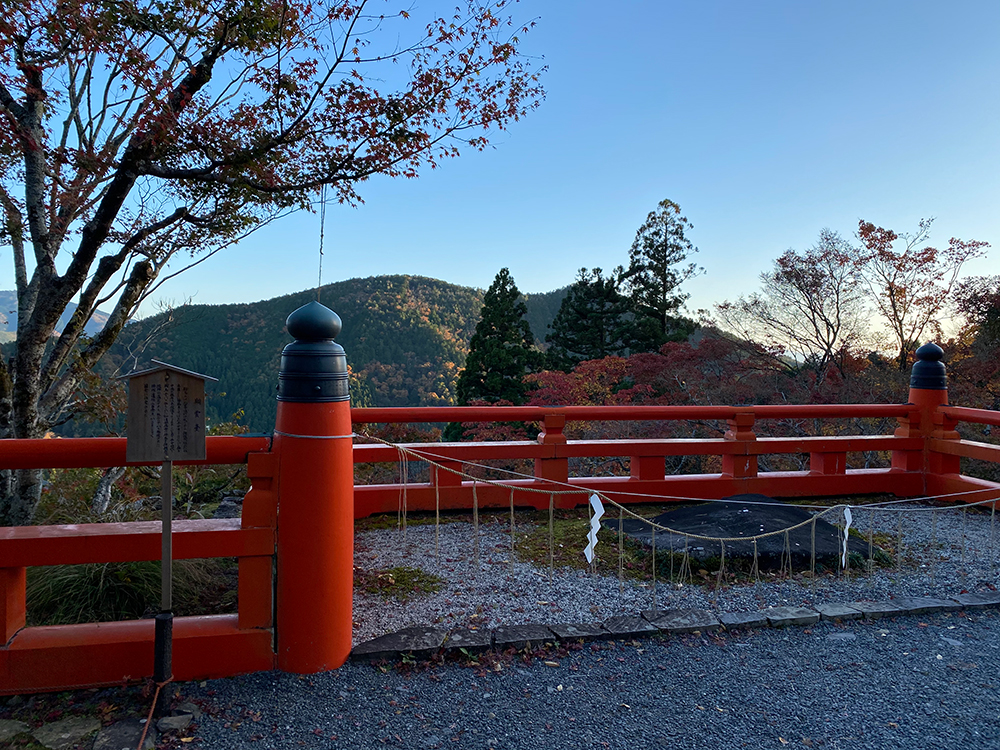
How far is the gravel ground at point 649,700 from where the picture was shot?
2.45 metres

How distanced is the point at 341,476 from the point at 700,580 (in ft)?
8.37

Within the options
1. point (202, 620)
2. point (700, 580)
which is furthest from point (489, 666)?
point (700, 580)

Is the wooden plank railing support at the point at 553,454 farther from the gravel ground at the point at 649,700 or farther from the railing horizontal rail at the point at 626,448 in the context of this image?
the gravel ground at the point at 649,700

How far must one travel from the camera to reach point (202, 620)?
2961mm

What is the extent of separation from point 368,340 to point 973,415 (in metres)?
34.2

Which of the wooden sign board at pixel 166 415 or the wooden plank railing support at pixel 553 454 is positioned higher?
the wooden sign board at pixel 166 415

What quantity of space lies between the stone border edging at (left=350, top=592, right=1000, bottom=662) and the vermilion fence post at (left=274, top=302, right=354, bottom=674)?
29cm

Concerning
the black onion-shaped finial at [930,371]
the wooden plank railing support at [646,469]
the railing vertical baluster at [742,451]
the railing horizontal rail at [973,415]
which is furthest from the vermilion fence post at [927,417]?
the wooden plank railing support at [646,469]

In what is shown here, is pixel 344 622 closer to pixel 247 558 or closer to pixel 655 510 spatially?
pixel 247 558

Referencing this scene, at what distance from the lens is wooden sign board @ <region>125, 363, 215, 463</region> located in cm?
257

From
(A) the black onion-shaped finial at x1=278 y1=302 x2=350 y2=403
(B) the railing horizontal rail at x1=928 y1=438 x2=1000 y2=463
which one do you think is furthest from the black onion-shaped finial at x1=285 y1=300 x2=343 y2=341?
(B) the railing horizontal rail at x1=928 y1=438 x2=1000 y2=463

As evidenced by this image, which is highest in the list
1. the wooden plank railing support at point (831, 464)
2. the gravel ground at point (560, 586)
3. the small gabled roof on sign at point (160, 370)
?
the small gabled roof on sign at point (160, 370)

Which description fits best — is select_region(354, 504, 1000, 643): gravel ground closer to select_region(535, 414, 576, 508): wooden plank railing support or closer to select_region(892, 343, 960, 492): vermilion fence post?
select_region(535, 414, 576, 508): wooden plank railing support

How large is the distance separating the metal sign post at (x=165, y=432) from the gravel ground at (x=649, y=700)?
306 millimetres
